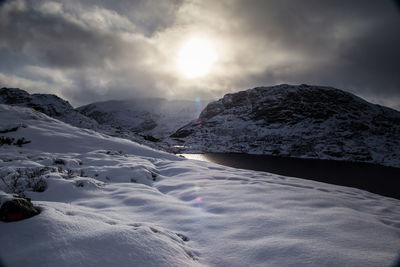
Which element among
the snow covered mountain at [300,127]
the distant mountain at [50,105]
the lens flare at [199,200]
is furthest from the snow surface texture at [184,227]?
the snow covered mountain at [300,127]

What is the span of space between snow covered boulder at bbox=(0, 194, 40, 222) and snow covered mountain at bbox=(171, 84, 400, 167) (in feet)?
153

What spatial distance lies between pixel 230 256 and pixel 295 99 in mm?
124876

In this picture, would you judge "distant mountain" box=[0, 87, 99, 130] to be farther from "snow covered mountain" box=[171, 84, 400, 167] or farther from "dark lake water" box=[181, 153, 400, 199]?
"dark lake water" box=[181, 153, 400, 199]

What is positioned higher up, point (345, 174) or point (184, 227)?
point (345, 174)

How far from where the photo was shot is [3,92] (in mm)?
67438

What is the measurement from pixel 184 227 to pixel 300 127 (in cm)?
8887

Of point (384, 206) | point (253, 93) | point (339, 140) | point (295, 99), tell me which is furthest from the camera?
point (253, 93)

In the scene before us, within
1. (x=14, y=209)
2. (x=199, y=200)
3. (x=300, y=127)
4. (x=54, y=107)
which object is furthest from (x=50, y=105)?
(x=300, y=127)

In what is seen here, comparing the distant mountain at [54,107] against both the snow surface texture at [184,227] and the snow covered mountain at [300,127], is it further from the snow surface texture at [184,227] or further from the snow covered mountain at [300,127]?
the snow surface texture at [184,227]

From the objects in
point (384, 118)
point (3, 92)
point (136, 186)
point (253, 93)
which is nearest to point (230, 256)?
point (136, 186)

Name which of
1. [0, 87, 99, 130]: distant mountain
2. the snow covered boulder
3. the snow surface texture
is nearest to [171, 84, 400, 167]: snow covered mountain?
[0, 87, 99, 130]: distant mountain

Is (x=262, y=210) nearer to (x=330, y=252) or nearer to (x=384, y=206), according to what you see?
(x=330, y=252)

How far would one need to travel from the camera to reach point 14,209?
217cm

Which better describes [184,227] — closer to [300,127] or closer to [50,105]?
[50,105]
